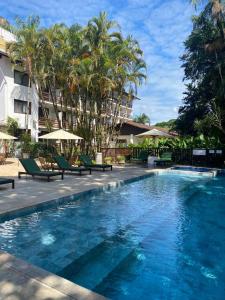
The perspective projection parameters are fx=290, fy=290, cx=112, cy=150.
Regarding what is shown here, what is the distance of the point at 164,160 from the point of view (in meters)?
22.1

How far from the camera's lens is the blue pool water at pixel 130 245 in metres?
4.97

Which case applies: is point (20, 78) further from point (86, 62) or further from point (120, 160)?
point (120, 160)

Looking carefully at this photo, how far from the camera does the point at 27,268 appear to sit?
4477mm

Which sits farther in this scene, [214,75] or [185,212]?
[214,75]

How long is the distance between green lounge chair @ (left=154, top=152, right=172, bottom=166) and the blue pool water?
10969 mm

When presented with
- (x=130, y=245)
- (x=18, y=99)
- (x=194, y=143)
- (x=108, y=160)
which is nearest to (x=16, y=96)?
(x=18, y=99)

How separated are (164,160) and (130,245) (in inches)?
628

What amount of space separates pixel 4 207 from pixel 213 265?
18.8 feet

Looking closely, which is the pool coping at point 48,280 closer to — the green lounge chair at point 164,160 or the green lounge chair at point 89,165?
the green lounge chair at point 89,165

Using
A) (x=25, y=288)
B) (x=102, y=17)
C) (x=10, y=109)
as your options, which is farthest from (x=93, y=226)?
(x=10, y=109)

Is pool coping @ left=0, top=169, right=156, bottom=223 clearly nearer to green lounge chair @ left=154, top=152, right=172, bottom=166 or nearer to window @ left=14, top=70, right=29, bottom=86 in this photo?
green lounge chair @ left=154, top=152, right=172, bottom=166

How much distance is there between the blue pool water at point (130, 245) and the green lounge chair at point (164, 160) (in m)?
11.0

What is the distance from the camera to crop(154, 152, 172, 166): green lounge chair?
73.0ft

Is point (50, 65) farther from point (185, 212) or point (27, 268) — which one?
point (27, 268)
